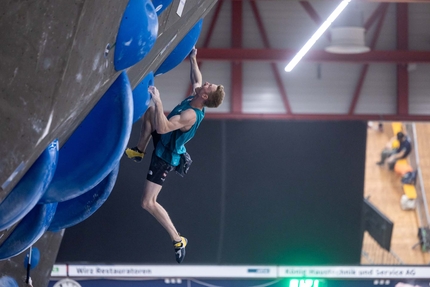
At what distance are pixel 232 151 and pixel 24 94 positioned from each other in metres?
6.18

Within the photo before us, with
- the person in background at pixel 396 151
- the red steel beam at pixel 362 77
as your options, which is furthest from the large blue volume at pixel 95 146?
the red steel beam at pixel 362 77

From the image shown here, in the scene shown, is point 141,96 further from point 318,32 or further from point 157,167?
point 318,32

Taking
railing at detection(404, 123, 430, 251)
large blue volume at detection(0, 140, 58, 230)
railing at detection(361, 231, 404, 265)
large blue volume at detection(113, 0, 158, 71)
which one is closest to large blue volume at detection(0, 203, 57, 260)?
large blue volume at detection(0, 140, 58, 230)

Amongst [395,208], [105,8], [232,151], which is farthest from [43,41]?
[395,208]

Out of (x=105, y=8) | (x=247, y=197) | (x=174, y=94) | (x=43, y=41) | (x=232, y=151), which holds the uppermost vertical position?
(x=174, y=94)

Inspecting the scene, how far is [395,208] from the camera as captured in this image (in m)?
12.3

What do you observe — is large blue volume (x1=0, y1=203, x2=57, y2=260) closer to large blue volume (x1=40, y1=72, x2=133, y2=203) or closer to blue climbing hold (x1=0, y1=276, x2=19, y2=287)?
large blue volume (x1=40, y1=72, x2=133, y2=203)

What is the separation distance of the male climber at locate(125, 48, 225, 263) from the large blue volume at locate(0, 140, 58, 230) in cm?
112

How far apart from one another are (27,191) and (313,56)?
10.6 metres

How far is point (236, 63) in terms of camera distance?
12.6m

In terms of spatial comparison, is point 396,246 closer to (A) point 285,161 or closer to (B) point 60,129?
(A) point 285,161

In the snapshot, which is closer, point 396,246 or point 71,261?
point 71,261

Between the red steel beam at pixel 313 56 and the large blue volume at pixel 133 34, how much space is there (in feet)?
32.5

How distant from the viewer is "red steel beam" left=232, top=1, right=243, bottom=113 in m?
12.5
